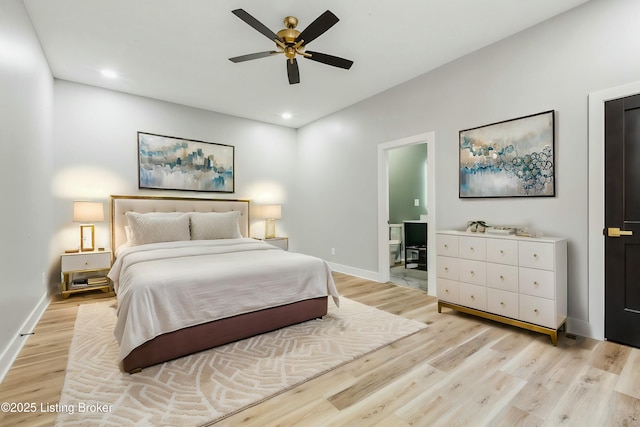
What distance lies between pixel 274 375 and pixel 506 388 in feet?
4.80

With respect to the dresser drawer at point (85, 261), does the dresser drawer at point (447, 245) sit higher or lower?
higher

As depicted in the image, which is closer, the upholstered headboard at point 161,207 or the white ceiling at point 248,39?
the white ceiling at point 248,39

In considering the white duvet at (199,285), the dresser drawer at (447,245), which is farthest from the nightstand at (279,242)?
the dresser drawer at (447,245)

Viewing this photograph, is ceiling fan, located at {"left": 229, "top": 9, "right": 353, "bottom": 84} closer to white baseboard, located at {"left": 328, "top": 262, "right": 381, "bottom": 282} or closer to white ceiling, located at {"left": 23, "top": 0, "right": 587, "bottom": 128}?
white ceiling, located at {"left": 23, "top": 0, "right": 587, "bottom": 128}

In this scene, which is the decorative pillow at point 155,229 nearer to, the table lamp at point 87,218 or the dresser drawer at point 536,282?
the table lamp at point 87,218

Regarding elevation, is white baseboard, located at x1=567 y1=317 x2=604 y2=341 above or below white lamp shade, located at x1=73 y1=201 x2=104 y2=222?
below

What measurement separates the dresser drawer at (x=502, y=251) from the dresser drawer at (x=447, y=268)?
0.37 meters

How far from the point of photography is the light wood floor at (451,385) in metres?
1.56

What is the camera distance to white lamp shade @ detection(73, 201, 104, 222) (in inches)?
143

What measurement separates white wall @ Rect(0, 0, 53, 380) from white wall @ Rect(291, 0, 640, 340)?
3.82 meters

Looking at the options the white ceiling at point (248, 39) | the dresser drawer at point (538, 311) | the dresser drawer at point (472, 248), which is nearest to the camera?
the dresser drawer at point (538, 311)

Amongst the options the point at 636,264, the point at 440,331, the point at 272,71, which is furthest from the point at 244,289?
the point at 636,264

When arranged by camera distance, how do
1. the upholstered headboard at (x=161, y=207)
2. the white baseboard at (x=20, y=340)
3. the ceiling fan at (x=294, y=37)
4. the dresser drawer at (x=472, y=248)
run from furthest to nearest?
the upholstered headboard at (x=161, y=207) < the dresser drawer at (x=472, y=248) < the ceiling fan at (x=294, y=37) < the white baseboard at (x=20, y=340)

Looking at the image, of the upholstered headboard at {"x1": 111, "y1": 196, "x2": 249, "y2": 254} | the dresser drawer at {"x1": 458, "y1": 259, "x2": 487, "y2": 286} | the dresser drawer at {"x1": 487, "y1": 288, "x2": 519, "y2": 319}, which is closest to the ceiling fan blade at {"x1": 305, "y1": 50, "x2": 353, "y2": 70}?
the dresser drawer at {"x1": 458, "y1": 259, "x2": 487, "y2": 286}
